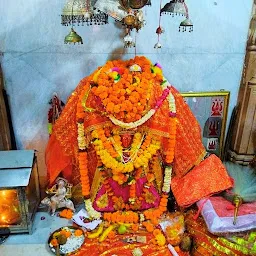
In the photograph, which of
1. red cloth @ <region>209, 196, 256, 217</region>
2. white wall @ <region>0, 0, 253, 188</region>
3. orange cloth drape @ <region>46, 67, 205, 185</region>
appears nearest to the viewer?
red cloth @ <region>209, 196, 256, 217</region>

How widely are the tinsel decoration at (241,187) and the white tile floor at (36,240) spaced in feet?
5.54

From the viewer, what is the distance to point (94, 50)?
346 cm

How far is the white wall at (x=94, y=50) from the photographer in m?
3.33

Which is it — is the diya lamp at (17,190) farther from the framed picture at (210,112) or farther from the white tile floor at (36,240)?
the framed picture at (210,112)

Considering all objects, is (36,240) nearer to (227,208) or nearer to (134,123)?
(134,123)

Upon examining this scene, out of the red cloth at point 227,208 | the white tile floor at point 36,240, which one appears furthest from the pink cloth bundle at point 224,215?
the white tile floor at point 36,240

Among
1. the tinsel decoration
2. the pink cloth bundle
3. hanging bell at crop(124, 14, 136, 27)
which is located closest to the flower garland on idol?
hanging bell at crop(124, 14, 136, 27)

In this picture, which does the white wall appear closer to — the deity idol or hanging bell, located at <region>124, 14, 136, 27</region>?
the deity idol

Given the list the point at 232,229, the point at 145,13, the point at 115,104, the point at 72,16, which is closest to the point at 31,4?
the point at 72,16

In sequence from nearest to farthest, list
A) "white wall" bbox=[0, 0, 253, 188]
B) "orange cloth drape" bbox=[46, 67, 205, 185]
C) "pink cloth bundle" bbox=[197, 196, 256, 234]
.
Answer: "pink cloth bundle" bbox=[197, 196, 256, 234], "orange cloth drape" bbox=[46, 67, 205, 185], "white wall" bbox=[0, 0, 253, 188]

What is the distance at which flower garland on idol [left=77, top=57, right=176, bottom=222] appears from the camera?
282 centimetres

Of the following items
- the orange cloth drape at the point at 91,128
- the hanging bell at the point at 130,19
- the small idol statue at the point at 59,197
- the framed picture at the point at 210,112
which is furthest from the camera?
the framed picture at the point at 210,112

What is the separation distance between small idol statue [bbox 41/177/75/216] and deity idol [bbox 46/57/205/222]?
0.11 m

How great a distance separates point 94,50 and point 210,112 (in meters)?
1.49
